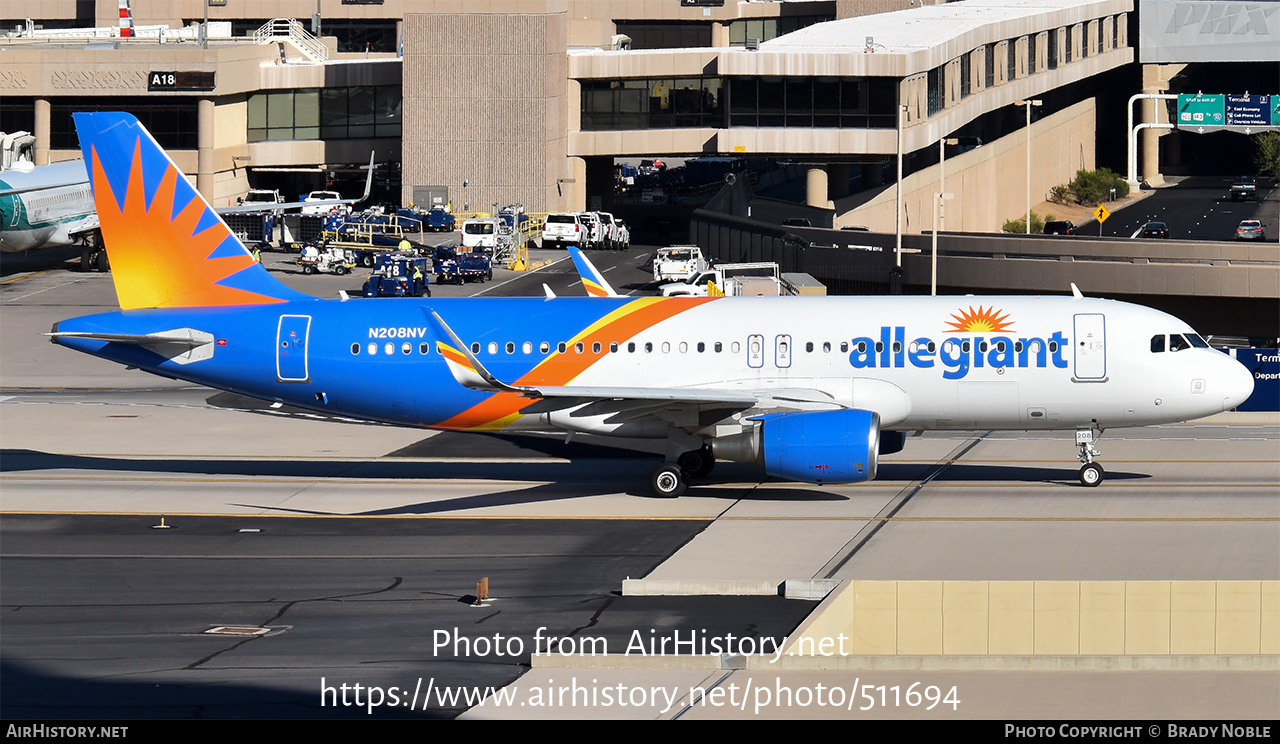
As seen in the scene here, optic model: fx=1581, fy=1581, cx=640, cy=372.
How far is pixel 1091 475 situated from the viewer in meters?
38.8

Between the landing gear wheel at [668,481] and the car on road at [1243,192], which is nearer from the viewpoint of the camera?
the landing gear wheel at [668,481]

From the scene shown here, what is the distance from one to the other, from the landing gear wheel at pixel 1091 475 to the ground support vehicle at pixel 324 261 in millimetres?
58788

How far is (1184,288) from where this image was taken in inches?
2761

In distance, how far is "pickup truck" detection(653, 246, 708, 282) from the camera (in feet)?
281

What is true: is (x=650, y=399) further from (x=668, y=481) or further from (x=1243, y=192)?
(x=1243, y=192)

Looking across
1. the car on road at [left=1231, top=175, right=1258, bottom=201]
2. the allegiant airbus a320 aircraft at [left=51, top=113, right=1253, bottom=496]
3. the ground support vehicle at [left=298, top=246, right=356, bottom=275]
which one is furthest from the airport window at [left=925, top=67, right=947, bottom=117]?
the allegiant airbus a320 aircraft at [left=51, top=113, right=1253, bottom=496]

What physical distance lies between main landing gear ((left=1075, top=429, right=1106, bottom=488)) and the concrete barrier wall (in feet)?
40.5

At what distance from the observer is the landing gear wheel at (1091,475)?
127ft

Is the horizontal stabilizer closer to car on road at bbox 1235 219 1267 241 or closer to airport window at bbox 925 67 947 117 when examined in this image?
airport window at bbox 925 67 947 117

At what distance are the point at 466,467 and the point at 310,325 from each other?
6.55m

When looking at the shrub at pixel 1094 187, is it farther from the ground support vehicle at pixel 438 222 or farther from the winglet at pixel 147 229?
the winglet at pixel 147 229

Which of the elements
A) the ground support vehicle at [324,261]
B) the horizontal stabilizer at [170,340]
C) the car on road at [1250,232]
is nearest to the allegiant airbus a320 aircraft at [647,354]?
the horizontal stabilizer at [170,340]

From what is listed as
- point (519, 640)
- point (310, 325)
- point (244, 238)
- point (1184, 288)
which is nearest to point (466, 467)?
point (310, 325)

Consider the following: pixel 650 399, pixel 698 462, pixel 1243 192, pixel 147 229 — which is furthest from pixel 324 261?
pixel 1243 192
